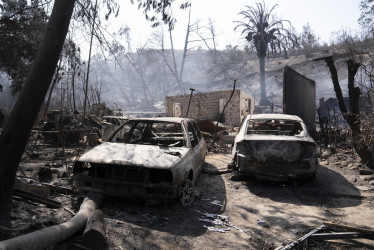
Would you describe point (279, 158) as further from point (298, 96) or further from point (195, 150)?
point (298, 96)

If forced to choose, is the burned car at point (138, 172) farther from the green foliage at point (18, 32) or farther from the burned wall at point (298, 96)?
the burned wall at point (298, 96)

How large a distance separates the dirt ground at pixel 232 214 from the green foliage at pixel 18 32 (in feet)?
13.6

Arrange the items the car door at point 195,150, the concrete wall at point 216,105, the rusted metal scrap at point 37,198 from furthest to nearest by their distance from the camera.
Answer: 1. the concrete wall at point 216,105
2. the car door at point 195,150
3. the rusted metal scrap at point 37,198

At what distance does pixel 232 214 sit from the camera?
4633 mm

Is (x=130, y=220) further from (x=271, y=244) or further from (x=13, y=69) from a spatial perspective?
(x=13, y=69)

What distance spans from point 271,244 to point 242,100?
1952 cm

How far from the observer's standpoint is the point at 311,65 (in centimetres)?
3359

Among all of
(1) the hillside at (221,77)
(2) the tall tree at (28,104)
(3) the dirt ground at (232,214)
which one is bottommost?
(3) the dirt ground at (232,214)

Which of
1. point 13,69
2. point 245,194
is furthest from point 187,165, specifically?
point 13,69

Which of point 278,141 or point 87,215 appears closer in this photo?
point 87,215

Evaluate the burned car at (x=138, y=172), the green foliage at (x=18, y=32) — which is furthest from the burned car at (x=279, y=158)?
the green foliage at (x=18, y=32)

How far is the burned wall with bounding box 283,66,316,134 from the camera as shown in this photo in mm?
11625

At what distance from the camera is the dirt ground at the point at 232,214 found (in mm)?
3539

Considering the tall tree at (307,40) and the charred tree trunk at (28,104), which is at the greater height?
the tall tree at (307,40)
